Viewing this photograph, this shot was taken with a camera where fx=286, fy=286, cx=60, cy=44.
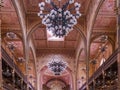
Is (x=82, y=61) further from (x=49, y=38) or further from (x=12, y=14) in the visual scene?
(x=12, y=14)

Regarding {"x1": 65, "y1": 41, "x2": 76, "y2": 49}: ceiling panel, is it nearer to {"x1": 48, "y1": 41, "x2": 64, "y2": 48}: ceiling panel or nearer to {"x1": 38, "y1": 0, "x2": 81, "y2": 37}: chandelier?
{"x1": 48, "y1": 41, "x2": 64, "y2": 48}: ceiling panel

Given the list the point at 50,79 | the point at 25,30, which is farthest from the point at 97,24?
the point at 50,79

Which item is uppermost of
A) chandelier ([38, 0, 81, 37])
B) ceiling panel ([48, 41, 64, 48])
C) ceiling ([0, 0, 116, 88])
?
ceiling panel ([48, 41, 64, 48])

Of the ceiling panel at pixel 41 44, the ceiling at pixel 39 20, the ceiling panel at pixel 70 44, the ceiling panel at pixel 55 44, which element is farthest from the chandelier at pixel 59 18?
the ceiling panel at pixel 55 44

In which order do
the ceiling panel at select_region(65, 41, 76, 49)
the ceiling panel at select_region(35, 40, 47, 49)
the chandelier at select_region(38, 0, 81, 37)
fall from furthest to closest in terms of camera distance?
the ceiling panel at select_region(65, 41, 76, 49) < the ceiling panel at select_region(35, 40, 47, 49) < the chandelier at select_region(38, 0, 81, 37)

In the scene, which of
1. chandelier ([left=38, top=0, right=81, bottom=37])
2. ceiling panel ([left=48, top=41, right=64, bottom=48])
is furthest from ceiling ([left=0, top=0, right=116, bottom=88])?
chandelier ([left=38, top=0, right=81, bottom=37])

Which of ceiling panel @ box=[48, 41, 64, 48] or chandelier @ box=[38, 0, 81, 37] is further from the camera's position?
ceiling panel @ box=[48, 41, 64, 48]

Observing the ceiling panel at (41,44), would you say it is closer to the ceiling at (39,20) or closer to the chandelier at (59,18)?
the ceiling at (39,20)

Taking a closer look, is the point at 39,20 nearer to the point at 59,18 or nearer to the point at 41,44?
the point at 41,44

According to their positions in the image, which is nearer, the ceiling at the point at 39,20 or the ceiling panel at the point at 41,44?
the ceiling at the point at 39,20

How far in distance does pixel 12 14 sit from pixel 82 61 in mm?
11165

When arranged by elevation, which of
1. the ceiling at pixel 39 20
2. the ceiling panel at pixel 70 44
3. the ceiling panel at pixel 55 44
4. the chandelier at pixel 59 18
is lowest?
the chandelier at pixel 59 18

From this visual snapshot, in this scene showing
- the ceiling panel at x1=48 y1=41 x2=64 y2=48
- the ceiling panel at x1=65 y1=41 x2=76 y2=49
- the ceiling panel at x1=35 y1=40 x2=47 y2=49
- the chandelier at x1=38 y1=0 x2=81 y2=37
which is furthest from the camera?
the ceiling panel at x1=48 y1=41 x2=64 y2=48

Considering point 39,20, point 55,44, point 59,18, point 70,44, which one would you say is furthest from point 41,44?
point 59,18
